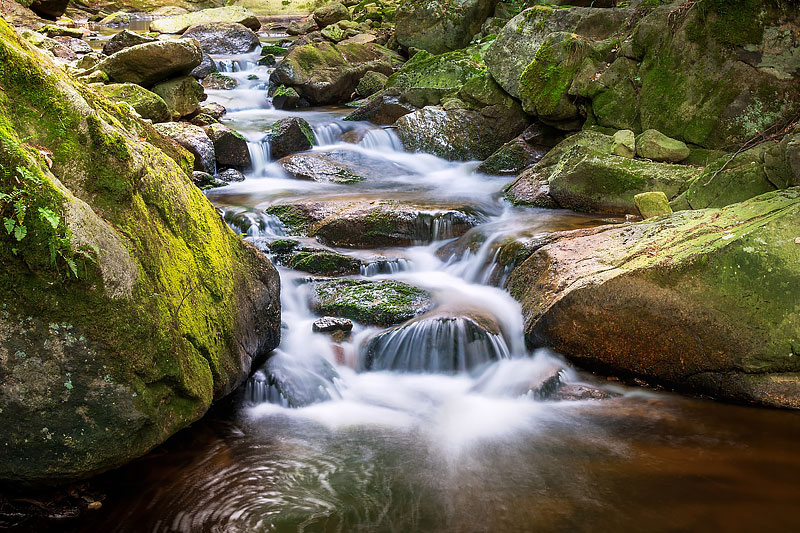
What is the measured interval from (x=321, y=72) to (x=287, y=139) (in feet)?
17.3

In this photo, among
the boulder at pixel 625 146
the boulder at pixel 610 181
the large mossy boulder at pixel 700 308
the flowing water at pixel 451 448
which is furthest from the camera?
the boulder at pixel 625 146

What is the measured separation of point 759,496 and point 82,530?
12.9ft

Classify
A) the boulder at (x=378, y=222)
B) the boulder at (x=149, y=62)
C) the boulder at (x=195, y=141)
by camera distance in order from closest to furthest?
1. the boulder at (x=378, y=222)
2. the boulder at (x=195, y=141)
3. the boulder at (x=149, y=62)

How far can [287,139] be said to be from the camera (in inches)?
472

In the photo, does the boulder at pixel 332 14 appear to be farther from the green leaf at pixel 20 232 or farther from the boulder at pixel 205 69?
the green leaf at pixel 20 232

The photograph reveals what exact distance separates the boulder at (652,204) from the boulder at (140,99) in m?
8.20

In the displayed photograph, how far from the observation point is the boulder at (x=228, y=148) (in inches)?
436

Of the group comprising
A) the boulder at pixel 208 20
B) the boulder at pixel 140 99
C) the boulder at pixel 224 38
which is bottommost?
the boulder at pixel 140 99

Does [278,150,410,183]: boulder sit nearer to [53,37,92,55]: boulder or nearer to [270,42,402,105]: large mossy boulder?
[270,42,402,105]: large mossy boulder

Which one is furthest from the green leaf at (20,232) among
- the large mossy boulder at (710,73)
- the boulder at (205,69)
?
the boulder at (205,69)

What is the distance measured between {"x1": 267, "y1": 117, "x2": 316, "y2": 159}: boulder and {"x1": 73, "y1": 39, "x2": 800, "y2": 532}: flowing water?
5638 mm

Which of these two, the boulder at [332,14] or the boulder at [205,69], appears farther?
the boulder at [332,14]

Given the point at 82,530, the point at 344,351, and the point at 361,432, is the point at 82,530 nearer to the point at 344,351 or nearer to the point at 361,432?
the point at 361,432

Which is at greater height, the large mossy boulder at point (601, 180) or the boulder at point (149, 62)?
the boulder at point (149, 62)
